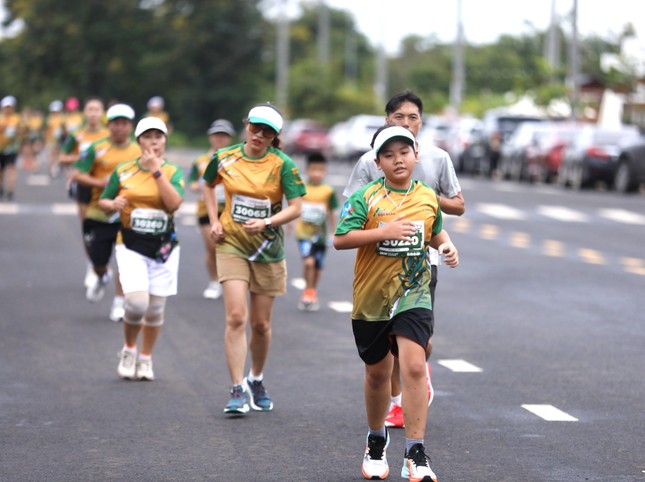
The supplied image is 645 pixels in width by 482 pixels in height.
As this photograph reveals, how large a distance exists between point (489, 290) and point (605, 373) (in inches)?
225

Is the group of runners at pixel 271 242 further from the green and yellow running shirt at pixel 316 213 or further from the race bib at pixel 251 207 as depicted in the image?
the green and yellow running shirt at pixel 316 213

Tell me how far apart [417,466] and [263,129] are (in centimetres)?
282

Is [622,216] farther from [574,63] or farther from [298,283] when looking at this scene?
[574,63]

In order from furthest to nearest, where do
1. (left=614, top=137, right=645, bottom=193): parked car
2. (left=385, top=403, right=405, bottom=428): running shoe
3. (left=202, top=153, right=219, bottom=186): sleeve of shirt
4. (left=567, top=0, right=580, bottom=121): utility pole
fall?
(left=567, top=0, right=580, bottom=121): utility pole < (left=614, top=137, right=645, bottom=193): parked car < (left=202, top=153, right=219, bottom=186): sleeve of shirt < (left=385, top=403, right=405, bottom=428): running shoe

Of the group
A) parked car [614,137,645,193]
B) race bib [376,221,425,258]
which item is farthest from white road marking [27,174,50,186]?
race bib [376,221,425,258]

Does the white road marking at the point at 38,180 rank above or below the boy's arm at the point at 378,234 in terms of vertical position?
below

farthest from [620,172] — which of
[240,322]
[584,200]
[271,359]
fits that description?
[240,322]

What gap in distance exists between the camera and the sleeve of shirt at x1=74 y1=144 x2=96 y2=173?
13273mm

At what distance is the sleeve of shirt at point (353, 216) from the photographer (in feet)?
24.1

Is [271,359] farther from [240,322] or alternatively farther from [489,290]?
[489,290]

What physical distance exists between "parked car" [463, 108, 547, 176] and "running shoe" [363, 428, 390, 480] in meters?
40.0

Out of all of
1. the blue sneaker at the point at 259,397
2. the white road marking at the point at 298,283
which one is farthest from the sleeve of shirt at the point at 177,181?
the white road marking at the point at 298,283

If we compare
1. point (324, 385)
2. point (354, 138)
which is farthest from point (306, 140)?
point (324, 385)

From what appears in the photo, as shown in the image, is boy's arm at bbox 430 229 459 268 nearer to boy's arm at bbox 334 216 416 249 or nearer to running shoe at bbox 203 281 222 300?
boy's arm at bbox 334 216 416 249
